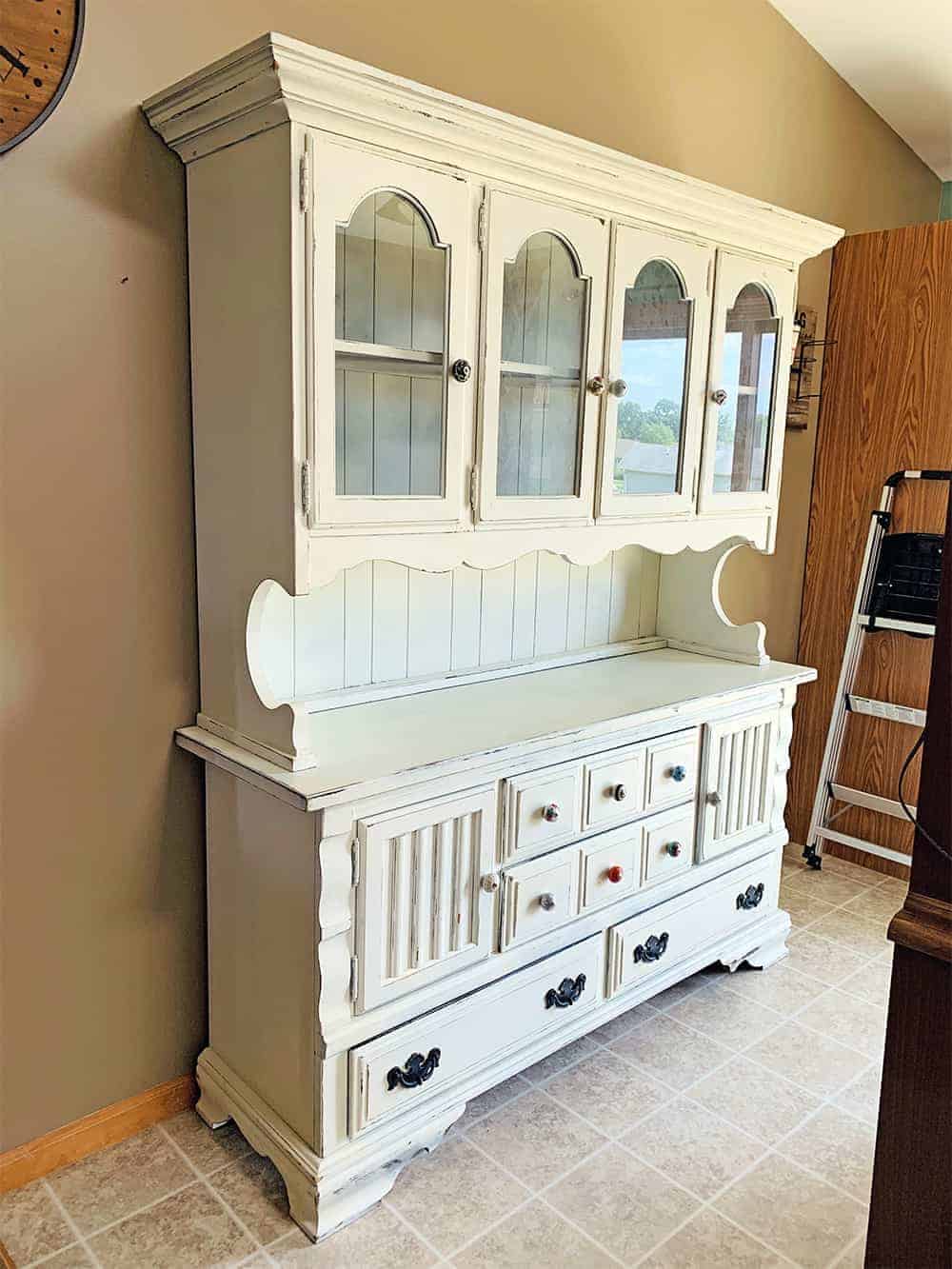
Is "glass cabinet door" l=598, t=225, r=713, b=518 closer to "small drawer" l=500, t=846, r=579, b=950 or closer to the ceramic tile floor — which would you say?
"small drawer" l=500, t=846, r=579, b=950

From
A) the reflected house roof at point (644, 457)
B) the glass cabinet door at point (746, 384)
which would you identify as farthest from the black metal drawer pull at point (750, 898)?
the reflected house roof at point (644, 457)

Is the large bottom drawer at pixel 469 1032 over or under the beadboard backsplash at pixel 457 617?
under

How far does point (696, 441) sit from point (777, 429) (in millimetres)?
346

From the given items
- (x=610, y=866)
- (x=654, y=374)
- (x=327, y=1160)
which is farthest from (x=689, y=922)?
(x=654, y=374)

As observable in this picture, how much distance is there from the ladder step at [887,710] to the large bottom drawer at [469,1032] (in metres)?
1.46

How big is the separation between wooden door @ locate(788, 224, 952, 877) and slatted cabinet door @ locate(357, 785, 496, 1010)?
1.83 m

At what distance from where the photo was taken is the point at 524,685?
2.39 metres

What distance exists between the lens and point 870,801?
328cm

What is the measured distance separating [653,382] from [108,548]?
118cm

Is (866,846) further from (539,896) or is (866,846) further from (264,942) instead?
(264,942)

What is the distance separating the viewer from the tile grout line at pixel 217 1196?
1756 millimetres

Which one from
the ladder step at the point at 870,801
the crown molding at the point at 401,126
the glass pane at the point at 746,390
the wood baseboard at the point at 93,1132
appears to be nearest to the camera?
the crown molding at the point at 401,126

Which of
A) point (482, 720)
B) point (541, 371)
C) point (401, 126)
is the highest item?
point (401, 126)

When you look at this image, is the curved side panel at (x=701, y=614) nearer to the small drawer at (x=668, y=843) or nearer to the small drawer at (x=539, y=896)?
the small drawer at (x=668, y=843)
